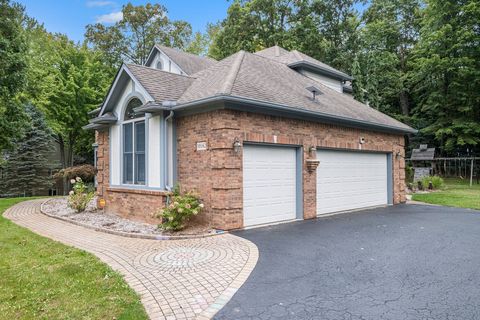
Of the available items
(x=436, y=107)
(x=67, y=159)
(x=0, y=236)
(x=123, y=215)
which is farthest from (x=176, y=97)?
(x=436, y=107)

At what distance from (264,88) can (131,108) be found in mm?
3942

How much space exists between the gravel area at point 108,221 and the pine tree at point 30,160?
37.1ft

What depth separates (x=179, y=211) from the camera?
7.51 metres

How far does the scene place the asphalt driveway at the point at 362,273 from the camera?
3.75m

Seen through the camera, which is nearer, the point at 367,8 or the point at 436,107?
the point at 436,107

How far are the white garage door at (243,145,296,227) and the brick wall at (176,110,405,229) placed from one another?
30 centimetres

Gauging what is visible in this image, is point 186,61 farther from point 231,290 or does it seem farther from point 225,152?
point 231,290

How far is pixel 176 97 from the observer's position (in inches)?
362

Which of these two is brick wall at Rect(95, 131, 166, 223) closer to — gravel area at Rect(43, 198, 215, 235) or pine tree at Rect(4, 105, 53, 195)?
gravel area at Rect(43, 198, 215, 235)

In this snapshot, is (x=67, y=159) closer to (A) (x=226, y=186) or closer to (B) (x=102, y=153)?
(B) (x=102, y=153)

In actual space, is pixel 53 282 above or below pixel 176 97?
below

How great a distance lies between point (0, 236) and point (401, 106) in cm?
2993

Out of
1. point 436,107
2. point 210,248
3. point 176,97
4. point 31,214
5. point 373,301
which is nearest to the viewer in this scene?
point 373,301

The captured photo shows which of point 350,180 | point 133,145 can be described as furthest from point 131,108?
point 350,180
